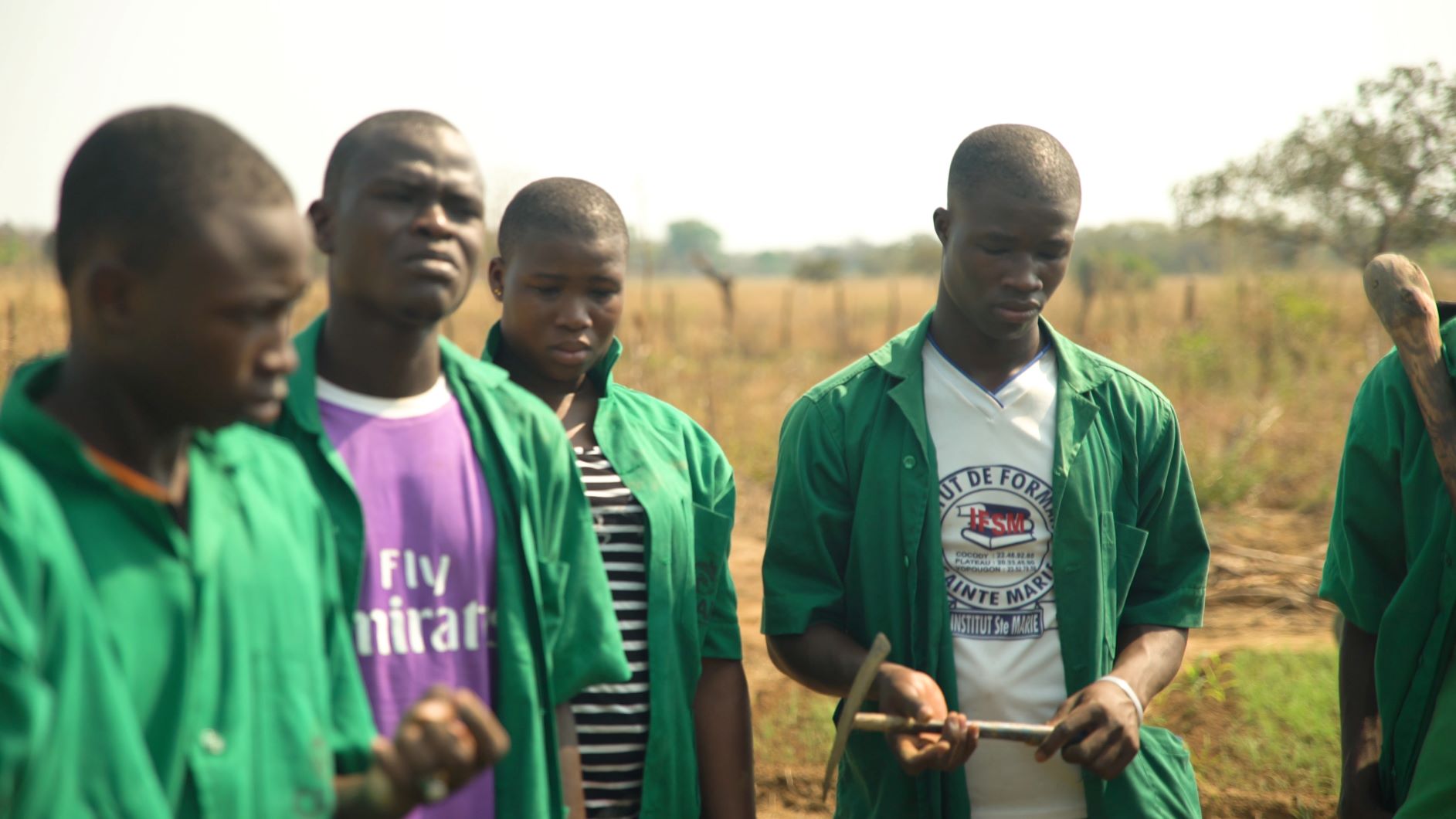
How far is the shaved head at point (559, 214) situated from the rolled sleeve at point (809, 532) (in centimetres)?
60

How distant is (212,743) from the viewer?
5.33 feet

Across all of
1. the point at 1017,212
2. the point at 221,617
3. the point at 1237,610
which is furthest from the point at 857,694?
the point at 1237,610

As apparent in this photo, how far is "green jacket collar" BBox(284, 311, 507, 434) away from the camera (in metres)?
2.11

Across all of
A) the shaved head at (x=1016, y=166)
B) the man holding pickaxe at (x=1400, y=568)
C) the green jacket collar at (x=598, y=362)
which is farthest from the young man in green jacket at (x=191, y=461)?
the man holding pickaxe at (x=1400, y=568)

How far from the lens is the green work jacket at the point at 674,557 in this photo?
265 cm

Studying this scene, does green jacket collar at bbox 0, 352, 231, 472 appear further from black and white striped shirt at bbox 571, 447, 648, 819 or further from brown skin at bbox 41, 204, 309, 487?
black and white striped shirt at bbox 571, 447, 648, 819

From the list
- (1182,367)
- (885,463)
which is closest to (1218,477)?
(1182,367)

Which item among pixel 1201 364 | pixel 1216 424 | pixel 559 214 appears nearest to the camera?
pixel 559 214

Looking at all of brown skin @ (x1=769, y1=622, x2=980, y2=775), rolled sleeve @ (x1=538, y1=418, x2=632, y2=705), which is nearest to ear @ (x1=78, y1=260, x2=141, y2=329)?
rolled sleeve @ (x1=538, y1=418, x2=632, y2=705)

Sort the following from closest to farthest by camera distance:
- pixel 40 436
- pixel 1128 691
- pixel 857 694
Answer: pixel 40 436
pixel 857 694
pixel 1128 691

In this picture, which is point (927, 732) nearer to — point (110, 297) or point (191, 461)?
point (191, 461)

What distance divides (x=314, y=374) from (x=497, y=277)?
0.87m

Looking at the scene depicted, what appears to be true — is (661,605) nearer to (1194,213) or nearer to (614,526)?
(614,526)

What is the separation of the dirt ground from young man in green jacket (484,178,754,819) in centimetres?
189
